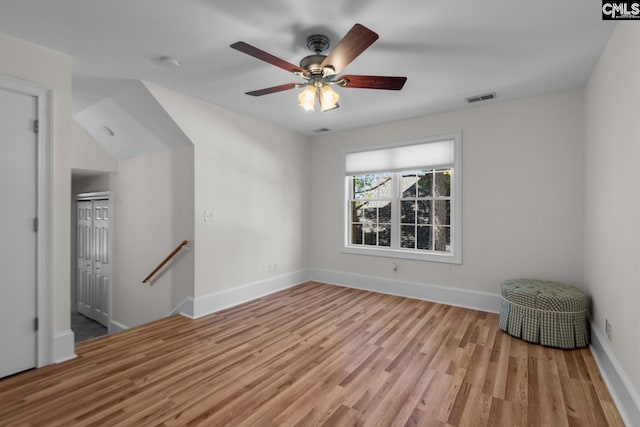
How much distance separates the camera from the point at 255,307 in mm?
4160

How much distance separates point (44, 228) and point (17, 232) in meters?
0.17

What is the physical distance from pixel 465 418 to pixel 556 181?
3039 millimetres

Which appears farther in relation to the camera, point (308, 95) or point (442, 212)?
point (442, 212)

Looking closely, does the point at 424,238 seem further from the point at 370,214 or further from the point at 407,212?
the point at 370,214

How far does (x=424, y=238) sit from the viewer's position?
182 inches

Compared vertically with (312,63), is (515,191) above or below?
below

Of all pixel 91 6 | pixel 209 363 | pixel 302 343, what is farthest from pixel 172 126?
pixel 302 343

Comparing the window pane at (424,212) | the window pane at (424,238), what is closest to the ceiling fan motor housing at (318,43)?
the window pane at (424,212)

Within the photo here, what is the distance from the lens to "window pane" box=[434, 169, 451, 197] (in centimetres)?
441

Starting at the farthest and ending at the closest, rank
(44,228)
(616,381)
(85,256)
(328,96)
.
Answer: (85,256) → (44,228) → (328,96) → (616,381)

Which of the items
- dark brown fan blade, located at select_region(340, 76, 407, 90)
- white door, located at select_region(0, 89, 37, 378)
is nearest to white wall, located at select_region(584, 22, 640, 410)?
dark brown fan blade, located at select_region(340, 76, 407, 90)

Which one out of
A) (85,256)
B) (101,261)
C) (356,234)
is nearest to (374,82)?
(356,234)

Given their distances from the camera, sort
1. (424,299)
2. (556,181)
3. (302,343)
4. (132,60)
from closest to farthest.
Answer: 1. (132,60)
2. (302,343)
3. (556,181)
4. (424,299)

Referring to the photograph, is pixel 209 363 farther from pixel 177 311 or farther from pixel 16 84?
pixel 16 84
